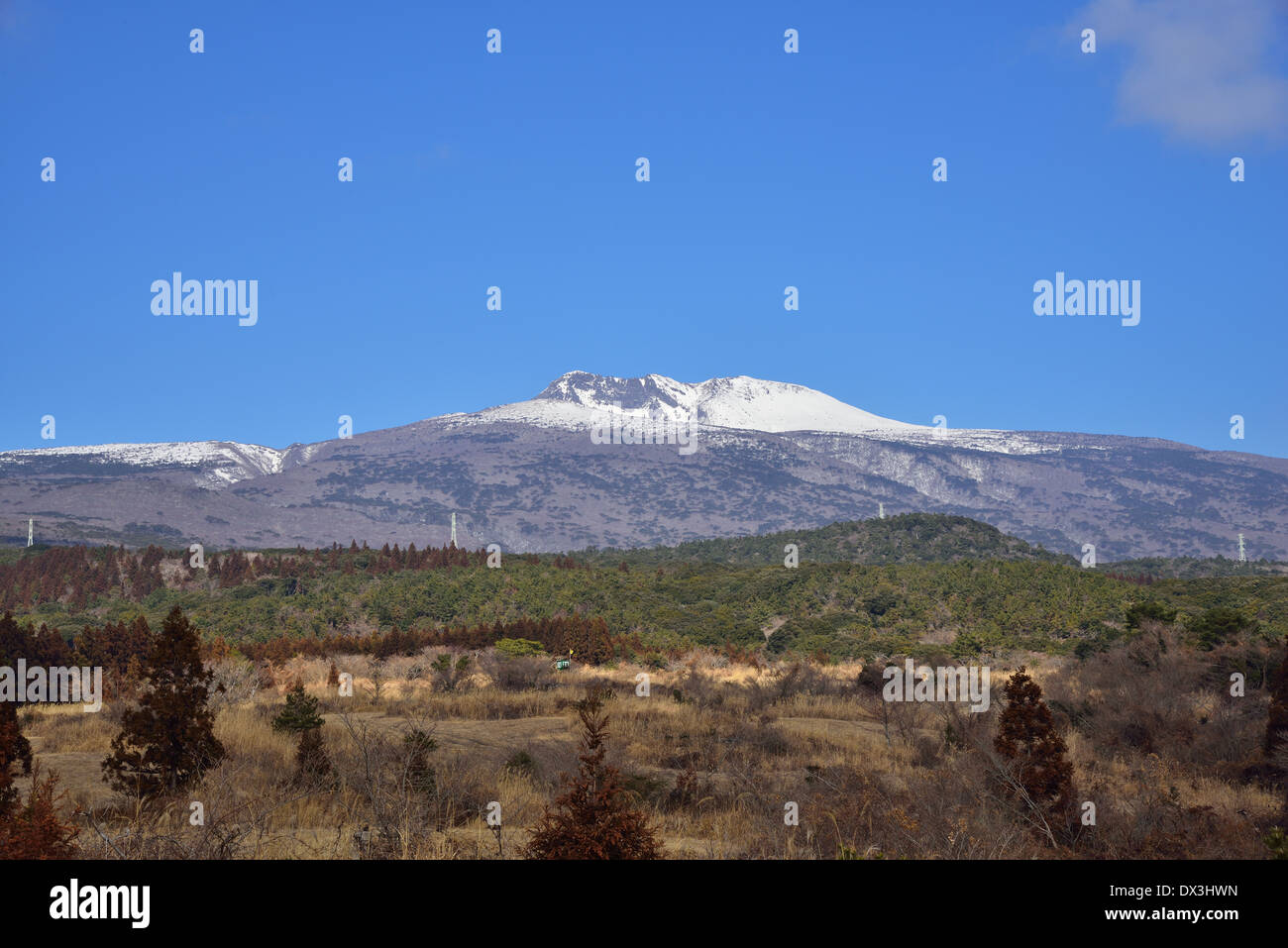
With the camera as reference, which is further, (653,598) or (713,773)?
(653,598)

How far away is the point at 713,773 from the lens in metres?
14.8

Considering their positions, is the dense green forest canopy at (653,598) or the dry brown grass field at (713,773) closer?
the dry brown grass field at (713,773)

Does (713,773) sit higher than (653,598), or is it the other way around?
(653,598)

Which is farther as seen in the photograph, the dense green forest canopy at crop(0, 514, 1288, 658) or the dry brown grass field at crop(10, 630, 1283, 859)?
the dense green forest canopy at crop(0, 514, 1288, 658)

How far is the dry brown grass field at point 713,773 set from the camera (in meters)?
8.77

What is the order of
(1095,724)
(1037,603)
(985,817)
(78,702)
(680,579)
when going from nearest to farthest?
1. (985,817)
2. (1095,724)
3. (78,702)
4. (1037,603)
5. (680,579)

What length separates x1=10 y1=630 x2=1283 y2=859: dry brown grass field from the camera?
877 centimetres

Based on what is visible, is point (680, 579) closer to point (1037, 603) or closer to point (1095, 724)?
point (1037, 603)

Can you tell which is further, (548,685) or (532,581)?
(532,581)

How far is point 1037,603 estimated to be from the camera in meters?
50.0
